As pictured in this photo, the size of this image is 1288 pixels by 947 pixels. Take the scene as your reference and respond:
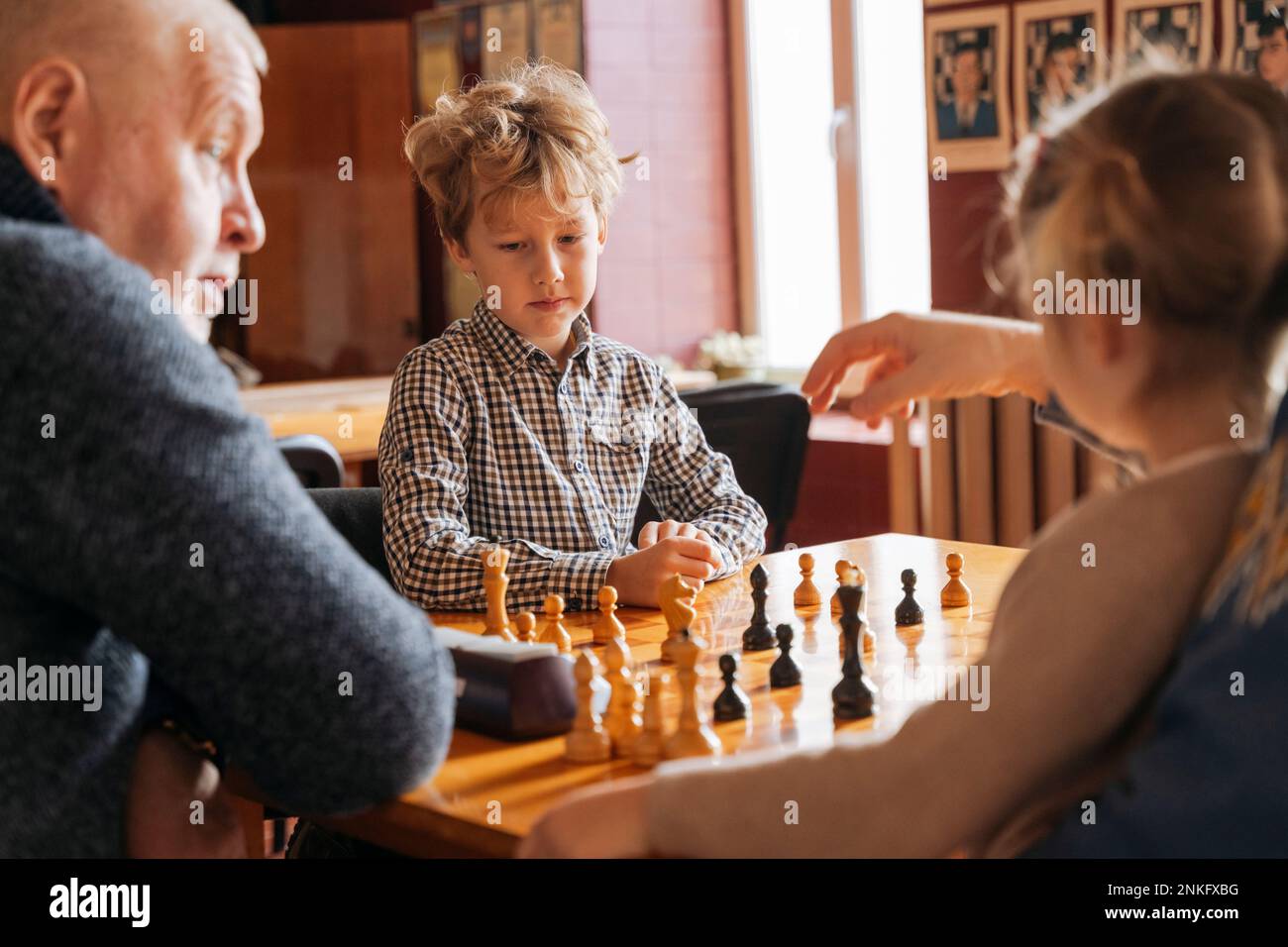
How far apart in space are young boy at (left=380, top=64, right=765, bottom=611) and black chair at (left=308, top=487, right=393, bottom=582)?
91mm

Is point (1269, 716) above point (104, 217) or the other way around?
the other way around

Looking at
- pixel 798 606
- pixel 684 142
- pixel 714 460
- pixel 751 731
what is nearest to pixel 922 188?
pixel 684 142

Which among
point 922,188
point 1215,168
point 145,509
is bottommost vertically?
point 145,509

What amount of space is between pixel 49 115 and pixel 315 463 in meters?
2.12

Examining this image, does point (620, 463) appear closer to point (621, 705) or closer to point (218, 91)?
point (621, 705)

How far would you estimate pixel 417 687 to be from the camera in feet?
3.91

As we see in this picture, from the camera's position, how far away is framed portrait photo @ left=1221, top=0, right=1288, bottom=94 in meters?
3.60

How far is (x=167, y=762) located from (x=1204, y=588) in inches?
31.6

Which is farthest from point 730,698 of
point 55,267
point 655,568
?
point 55,267

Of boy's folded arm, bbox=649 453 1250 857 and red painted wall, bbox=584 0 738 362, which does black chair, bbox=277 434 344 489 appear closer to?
red painted wall, bbox=584 0 738 362

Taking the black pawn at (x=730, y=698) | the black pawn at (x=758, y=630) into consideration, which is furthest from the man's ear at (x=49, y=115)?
the black pawn at (x=758, y=630)

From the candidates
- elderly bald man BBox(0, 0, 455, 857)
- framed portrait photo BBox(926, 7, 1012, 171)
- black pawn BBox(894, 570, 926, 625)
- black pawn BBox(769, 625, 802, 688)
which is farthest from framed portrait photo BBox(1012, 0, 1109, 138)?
elderly bald man BBox(0, 0, 455, 857)

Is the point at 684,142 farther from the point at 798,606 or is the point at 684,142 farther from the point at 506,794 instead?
the point at 506,794

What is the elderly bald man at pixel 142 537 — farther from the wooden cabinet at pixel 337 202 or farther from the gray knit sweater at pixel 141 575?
the wooden cabinet at pixel 337 202
